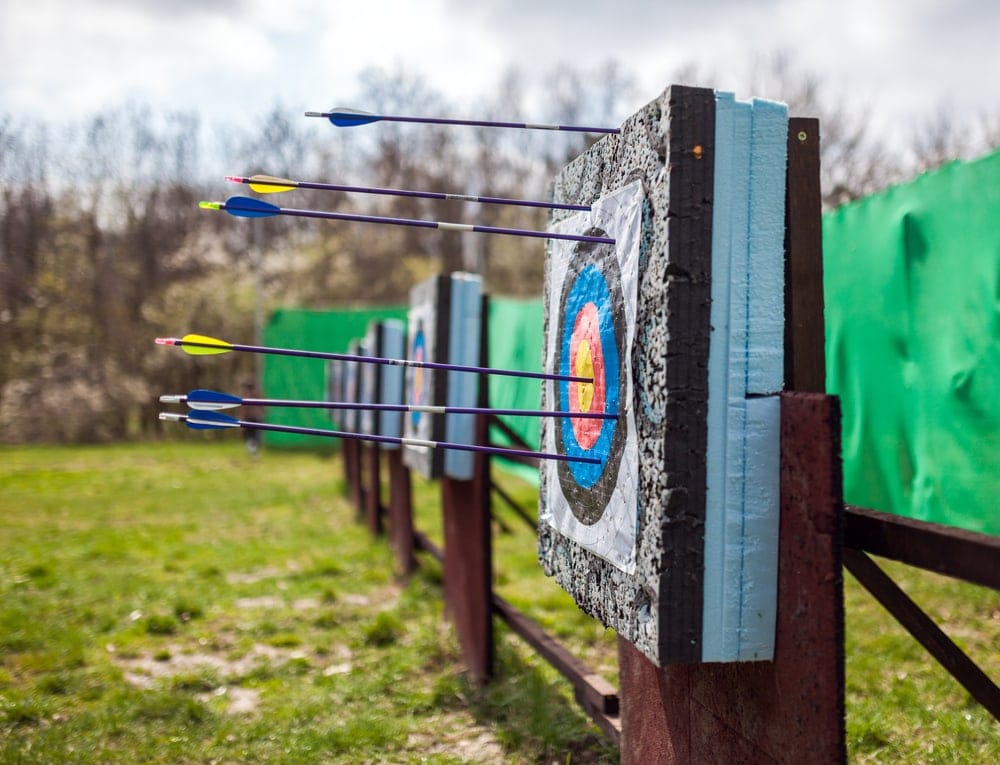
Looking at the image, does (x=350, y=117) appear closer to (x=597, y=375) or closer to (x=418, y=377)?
(x=597, y=375)

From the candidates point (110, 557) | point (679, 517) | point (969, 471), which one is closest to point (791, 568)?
point (679, 517)

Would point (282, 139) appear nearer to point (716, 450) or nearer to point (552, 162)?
point (552, 162)

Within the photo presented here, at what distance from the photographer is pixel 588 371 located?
5.04ft

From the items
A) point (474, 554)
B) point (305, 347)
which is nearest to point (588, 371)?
point (474, 554)

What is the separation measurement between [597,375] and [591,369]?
4cm

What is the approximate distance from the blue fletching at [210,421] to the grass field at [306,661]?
1402 millimetres

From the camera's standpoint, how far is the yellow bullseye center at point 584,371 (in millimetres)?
1521

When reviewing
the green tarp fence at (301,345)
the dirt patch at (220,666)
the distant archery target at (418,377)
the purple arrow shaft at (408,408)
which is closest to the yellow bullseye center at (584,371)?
the purple arrow shaft at (408,408)

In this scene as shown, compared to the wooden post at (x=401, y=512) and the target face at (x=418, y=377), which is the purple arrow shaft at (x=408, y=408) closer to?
the target face at (x=418, y=377)

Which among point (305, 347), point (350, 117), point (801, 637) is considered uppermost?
point (350, 117)

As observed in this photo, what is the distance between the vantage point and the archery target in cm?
132

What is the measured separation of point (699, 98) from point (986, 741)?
1.88 m

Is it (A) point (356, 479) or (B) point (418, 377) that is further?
(A) point (356, 479)

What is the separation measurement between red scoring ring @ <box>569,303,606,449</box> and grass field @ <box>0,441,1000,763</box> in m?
1.16
